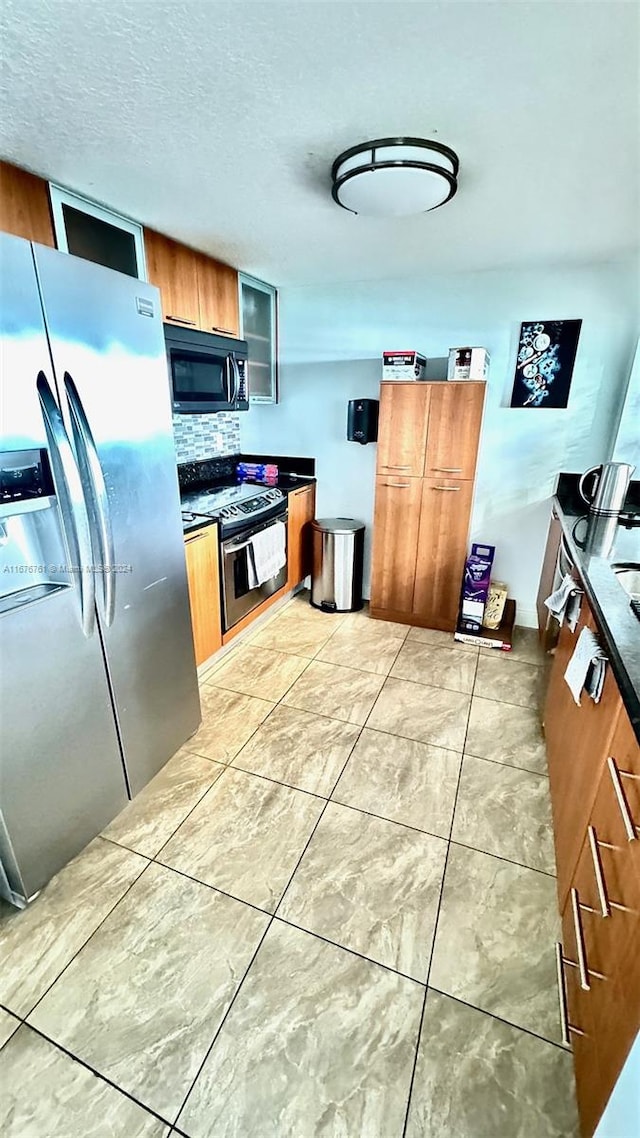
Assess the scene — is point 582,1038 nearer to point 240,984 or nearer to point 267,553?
point 240,984

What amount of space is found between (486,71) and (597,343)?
195 cm

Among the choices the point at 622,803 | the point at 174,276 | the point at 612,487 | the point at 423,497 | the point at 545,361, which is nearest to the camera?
the point at 622,803

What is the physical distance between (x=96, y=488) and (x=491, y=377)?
8.18 feet

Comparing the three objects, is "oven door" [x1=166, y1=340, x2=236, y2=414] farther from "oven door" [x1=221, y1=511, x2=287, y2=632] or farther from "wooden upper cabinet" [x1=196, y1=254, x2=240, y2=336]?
"oven door" [x1=221, y1=511, x2=287, y2=632]

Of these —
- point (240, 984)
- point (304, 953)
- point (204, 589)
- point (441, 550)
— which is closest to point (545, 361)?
point (441, 550)

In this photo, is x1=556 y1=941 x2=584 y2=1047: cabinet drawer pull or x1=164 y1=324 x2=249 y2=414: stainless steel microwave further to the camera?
x1=164 y1=324 x2=249 y2=414: stainless steel microwave

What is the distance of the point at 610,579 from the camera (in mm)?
1576

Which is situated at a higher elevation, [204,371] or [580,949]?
[204,371]

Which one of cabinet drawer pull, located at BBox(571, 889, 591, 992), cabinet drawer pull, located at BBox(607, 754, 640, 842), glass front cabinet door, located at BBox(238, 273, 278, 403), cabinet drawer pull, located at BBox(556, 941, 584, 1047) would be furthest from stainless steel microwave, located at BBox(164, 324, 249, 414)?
cabinet drawer pull, located at BBox(556, 941, 584, 1047)

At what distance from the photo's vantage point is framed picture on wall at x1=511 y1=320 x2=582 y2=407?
2732 millimetres

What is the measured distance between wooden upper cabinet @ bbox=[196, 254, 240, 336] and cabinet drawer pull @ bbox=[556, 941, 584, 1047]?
3026 mm

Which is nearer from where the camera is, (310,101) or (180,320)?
(310,101)

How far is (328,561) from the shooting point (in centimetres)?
340

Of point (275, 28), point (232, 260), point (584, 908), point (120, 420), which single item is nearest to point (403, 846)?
point (584, 908)
